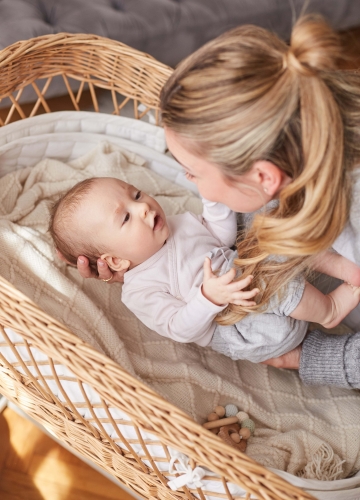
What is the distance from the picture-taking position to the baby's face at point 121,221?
1.08 metres

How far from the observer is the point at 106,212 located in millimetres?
1081

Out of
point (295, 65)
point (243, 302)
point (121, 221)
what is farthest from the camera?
point (121, 221)

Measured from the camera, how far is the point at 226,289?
0.98 meters

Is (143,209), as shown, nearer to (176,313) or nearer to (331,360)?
(176,313)

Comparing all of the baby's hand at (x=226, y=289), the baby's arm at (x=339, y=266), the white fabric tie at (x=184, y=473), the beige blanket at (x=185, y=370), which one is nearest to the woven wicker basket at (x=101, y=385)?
the white fabric tie at (x=184, y=473)

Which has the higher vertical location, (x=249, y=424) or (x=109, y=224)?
(x=109, y=224)

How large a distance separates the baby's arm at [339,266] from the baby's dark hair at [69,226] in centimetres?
44

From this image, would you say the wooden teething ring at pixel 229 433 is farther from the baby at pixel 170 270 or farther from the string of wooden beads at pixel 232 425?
the baby at pixel 170 270

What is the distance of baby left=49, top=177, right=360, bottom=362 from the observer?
1.07 meters

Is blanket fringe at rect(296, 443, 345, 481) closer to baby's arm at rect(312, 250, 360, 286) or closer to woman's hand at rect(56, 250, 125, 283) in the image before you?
baby's arm at rect(312, 250, 360, 286)

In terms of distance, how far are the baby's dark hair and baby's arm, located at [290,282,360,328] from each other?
0.42 meters

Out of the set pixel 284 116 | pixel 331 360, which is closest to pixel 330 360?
pixel 331 360

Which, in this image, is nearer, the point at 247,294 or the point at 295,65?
Result: the point at 295,65

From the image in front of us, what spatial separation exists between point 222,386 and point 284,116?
2.15ft
